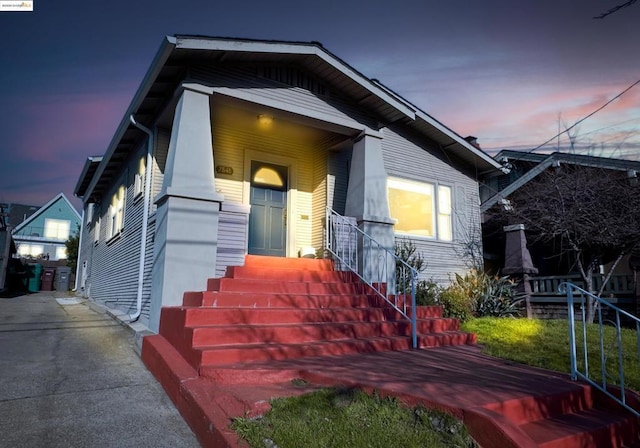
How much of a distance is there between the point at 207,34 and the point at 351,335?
4.73m

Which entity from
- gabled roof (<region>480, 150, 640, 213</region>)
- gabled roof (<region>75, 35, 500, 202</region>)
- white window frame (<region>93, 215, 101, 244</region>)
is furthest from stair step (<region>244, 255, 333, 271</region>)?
white window frame (<region>93, 215, 101, 244</region>)

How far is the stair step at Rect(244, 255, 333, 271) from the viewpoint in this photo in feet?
22.2

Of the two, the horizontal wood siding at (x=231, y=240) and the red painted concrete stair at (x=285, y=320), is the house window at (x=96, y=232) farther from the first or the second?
the red painted concrete stair at (x=285, y=320)

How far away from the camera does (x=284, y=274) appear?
640 cm

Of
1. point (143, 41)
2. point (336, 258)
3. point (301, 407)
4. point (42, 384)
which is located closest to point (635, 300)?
point (336, 258)

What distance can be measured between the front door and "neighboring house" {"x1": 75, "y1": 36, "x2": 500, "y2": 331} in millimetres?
22

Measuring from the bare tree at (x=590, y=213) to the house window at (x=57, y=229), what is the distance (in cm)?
3749

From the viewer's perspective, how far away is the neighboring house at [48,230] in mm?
34219

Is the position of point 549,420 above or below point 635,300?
below

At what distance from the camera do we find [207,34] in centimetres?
616

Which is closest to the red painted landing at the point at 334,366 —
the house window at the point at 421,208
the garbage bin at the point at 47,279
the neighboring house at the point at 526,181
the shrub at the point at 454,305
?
the shrub at the point at 454,305

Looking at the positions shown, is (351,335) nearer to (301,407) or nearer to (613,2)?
(301,407)

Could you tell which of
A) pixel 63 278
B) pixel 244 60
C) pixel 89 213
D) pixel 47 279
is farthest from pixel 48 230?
pixel 244 60

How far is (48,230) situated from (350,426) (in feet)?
134
